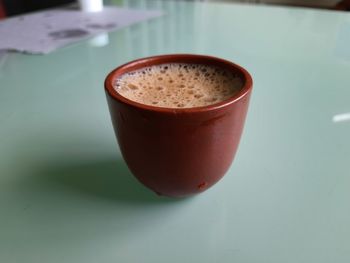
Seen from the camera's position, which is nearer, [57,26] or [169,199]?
[169,199]

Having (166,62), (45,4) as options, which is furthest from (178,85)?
(45,4)

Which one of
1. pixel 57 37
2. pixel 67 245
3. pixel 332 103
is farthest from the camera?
pixel 57 37

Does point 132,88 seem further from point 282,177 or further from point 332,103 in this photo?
point 332,103

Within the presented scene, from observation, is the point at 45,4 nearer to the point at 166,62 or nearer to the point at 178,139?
the point at 166,62

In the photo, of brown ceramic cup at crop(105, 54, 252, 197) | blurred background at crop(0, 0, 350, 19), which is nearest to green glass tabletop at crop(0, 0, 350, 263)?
brown ceramic cup at crop(105, 54, 252, 197)

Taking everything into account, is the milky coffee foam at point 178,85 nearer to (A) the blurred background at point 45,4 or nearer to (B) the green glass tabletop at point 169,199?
(B) the green glass tabletop at point 169,199

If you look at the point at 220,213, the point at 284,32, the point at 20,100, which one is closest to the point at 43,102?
the point at 20,100

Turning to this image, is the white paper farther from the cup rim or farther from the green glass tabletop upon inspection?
the cup rim
